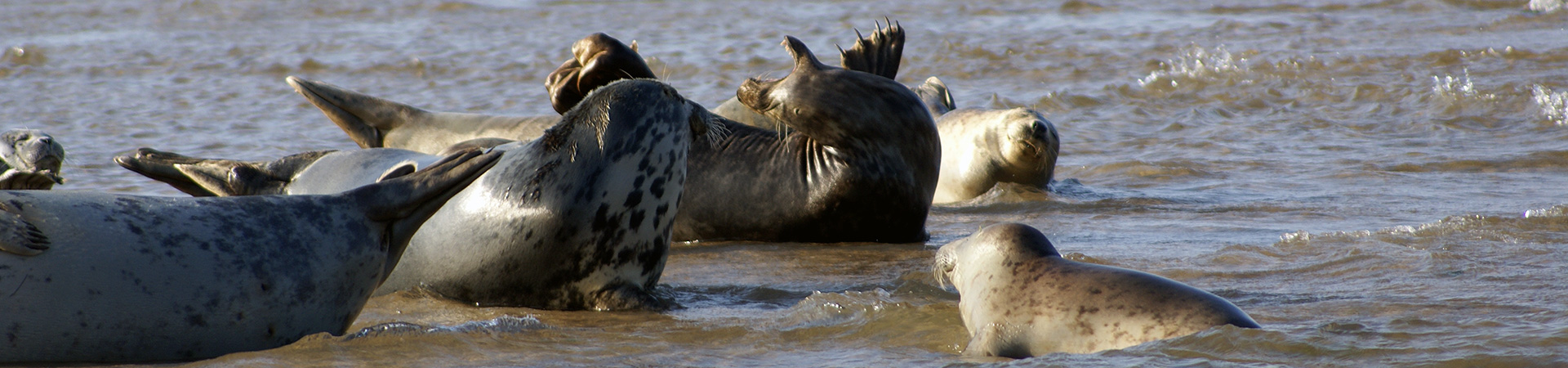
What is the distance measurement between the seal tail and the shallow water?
0.24 meters

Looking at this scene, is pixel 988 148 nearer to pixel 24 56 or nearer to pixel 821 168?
pixel 821 168

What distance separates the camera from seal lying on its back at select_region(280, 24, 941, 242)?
16.2 ft

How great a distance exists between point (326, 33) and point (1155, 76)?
28.7 feet

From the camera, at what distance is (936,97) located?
26.0 feet

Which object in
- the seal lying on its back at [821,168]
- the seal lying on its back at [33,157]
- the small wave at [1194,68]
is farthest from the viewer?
the small wave at [1194,68]

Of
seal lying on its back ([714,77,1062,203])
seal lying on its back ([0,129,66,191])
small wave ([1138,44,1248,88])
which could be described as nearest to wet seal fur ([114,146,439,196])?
seal lying on its back ([0,129,66,191])

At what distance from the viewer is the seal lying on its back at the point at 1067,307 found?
2854mm

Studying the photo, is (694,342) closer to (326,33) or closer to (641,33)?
(641,33)

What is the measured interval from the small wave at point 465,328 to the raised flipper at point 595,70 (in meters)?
1.60

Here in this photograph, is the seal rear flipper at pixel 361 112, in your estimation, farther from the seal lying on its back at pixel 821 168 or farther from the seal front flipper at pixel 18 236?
the seal front flipper at pixel 18 236

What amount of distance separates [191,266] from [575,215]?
1027mm

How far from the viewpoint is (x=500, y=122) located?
240 inches

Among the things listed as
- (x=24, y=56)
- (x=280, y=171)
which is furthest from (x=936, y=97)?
(x=24, y=56)

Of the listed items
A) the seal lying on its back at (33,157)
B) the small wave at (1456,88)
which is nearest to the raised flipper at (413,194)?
the seal lying on its back at (33,157)
